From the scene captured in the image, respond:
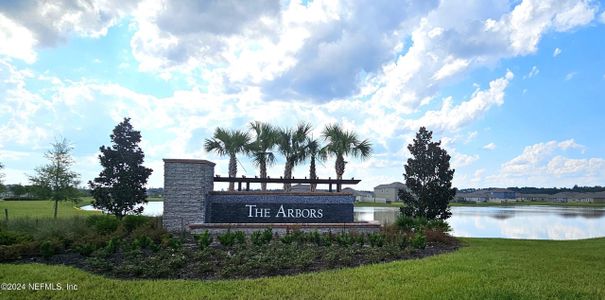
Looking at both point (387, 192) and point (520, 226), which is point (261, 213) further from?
point (387, 192)

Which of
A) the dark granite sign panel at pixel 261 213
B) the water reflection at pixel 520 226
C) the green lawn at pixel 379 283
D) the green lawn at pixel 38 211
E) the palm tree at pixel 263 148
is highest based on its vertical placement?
the palm tree at pixel 263 148

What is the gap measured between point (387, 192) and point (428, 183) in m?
97.8

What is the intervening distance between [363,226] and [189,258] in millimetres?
8393

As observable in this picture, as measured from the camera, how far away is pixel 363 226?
55.3ft

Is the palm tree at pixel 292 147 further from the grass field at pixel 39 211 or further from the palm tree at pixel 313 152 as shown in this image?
the grass field at pixel 39 211

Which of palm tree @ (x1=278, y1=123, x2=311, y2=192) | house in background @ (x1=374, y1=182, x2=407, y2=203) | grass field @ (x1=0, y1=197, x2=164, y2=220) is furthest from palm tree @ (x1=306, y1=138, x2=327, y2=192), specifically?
house in background @ (x1=374, y1=182, x2=407, y2=203)

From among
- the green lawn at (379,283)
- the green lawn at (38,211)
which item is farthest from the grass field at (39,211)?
the green lawn at (379,283)

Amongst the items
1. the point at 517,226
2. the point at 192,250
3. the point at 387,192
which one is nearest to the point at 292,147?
the point at 192,250

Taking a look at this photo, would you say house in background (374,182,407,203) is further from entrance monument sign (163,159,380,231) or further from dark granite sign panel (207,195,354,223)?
dark granite sign panel (207,195,354,223)

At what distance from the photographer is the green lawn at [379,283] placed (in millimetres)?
7270

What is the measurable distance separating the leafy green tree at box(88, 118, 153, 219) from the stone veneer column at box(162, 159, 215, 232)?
4.58m

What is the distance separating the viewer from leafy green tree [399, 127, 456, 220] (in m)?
22.0

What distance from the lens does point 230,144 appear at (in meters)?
21.5

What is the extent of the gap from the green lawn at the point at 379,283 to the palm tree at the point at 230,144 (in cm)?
1215
